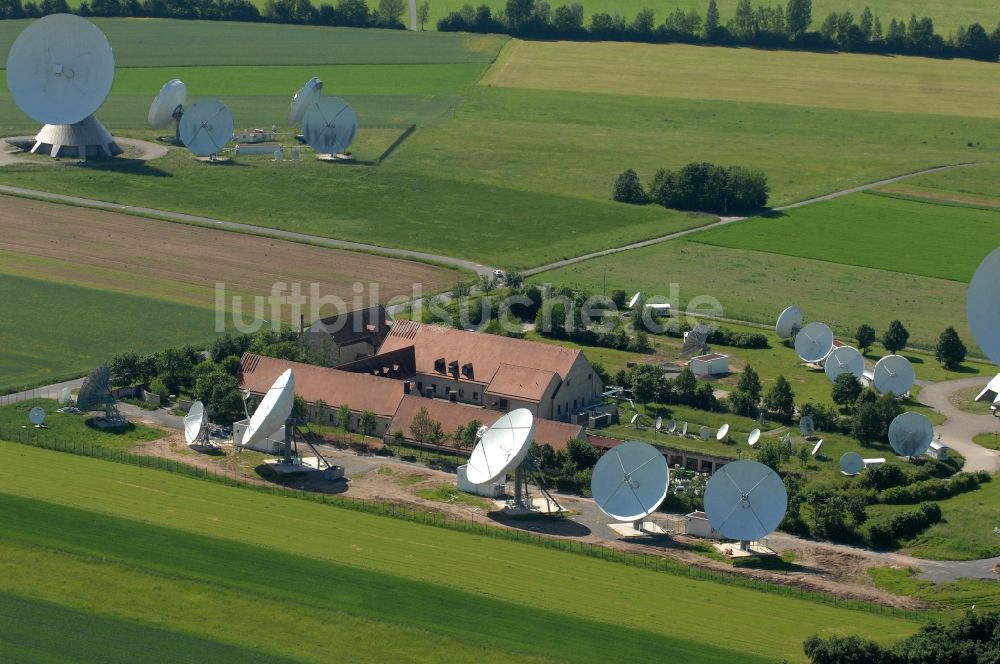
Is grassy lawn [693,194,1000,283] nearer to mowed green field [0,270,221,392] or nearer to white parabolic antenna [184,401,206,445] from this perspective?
mowed green field [0,270,221,392]

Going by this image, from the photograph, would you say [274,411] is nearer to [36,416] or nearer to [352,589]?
[36,416]

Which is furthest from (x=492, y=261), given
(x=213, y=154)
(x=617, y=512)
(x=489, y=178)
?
(x=617, y=512)

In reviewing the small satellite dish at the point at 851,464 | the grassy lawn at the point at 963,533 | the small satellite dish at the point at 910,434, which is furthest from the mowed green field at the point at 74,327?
the grassy lawn at the point at 963,533

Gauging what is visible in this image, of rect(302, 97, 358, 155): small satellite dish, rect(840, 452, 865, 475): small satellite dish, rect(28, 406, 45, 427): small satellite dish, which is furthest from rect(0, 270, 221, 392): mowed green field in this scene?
rect(302, 97, 358, 155): small satellite dish

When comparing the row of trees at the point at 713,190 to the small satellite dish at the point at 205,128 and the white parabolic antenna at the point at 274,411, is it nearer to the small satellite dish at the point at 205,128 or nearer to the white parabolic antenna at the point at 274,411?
the small satellite dish at the point at 205,128

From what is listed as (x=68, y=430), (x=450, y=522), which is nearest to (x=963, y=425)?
(x=450, y=522)

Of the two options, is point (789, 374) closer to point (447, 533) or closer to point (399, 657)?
point (447, 533)
